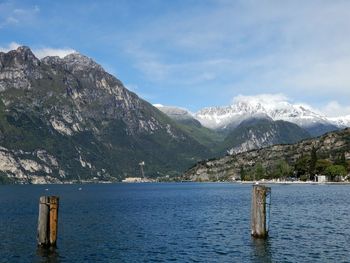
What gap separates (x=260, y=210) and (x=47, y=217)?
84.2ft

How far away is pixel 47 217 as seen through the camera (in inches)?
2256

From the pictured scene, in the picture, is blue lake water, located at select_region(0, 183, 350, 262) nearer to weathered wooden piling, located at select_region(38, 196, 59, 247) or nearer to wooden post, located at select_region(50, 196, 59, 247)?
weathered wooden piling, located at select_region(38, 196, 59, 247)

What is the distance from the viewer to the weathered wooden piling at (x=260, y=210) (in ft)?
206

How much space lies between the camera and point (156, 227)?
3423 inches

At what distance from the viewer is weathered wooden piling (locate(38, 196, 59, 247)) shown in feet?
188

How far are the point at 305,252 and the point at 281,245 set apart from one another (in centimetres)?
479

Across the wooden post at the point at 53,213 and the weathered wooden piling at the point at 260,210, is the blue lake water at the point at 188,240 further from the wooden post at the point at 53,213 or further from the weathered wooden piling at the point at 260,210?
the wooden post at the point at 53,213

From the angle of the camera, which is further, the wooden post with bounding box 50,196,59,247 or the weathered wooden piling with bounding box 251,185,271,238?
the weathered wooden piling with bounding box 251,185,271,238

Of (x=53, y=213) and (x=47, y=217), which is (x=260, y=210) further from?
(x=47, y=217)

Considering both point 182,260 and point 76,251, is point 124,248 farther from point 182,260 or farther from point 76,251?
point 182,260

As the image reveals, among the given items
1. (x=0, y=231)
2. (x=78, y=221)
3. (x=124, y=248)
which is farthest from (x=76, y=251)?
(x=78, y=221)

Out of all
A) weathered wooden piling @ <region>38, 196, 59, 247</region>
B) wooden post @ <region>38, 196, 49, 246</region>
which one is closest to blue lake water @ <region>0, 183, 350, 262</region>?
weathered wooden piling @ <region>38, 196, 59, 247</region>

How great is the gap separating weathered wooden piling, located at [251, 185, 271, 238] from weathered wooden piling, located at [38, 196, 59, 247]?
24.0m

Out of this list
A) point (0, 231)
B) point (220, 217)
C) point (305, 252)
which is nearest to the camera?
point (305, 252)
